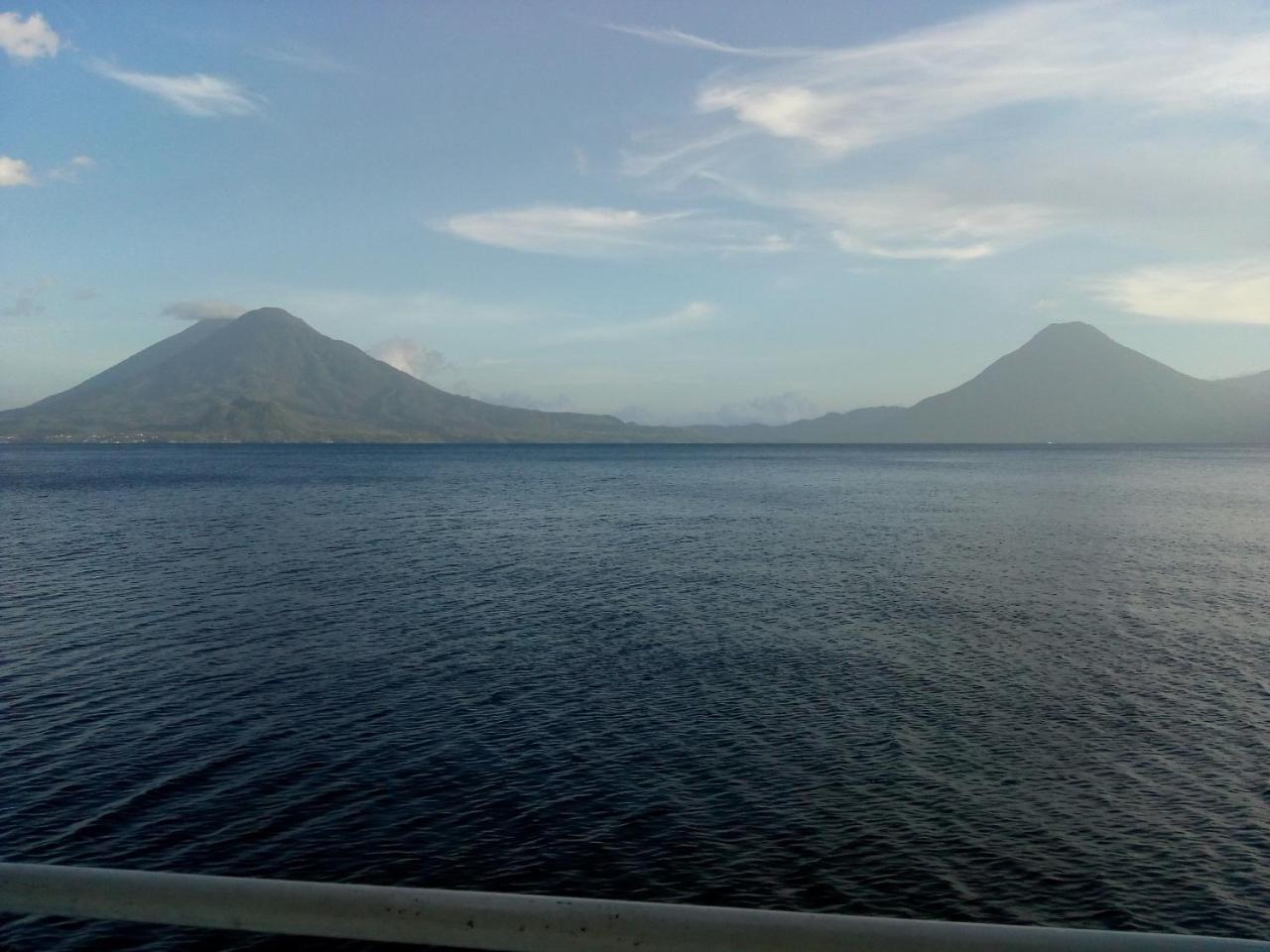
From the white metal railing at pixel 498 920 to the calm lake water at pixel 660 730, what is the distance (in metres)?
17.2

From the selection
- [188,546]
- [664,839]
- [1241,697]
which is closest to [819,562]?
[1241,697]

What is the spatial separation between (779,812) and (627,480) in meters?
161

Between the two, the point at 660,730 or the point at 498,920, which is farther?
the point at 660,730

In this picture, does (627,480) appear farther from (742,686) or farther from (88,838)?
(88,838)

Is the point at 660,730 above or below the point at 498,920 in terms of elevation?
below

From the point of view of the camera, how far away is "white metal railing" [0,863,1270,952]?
3018mm

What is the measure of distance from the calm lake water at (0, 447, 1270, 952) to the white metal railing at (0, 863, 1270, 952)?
1717 centimetres

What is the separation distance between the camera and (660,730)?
96.3 feet

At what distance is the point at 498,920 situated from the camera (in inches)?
126

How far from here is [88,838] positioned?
69.6 feet

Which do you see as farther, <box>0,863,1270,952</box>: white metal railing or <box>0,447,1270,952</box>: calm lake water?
<box>0,447,1270,952</box>: calm lake water

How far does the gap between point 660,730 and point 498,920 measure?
88.8 feet

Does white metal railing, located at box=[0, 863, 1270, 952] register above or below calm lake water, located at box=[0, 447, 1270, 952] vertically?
above

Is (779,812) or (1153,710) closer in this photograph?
(779,812)
